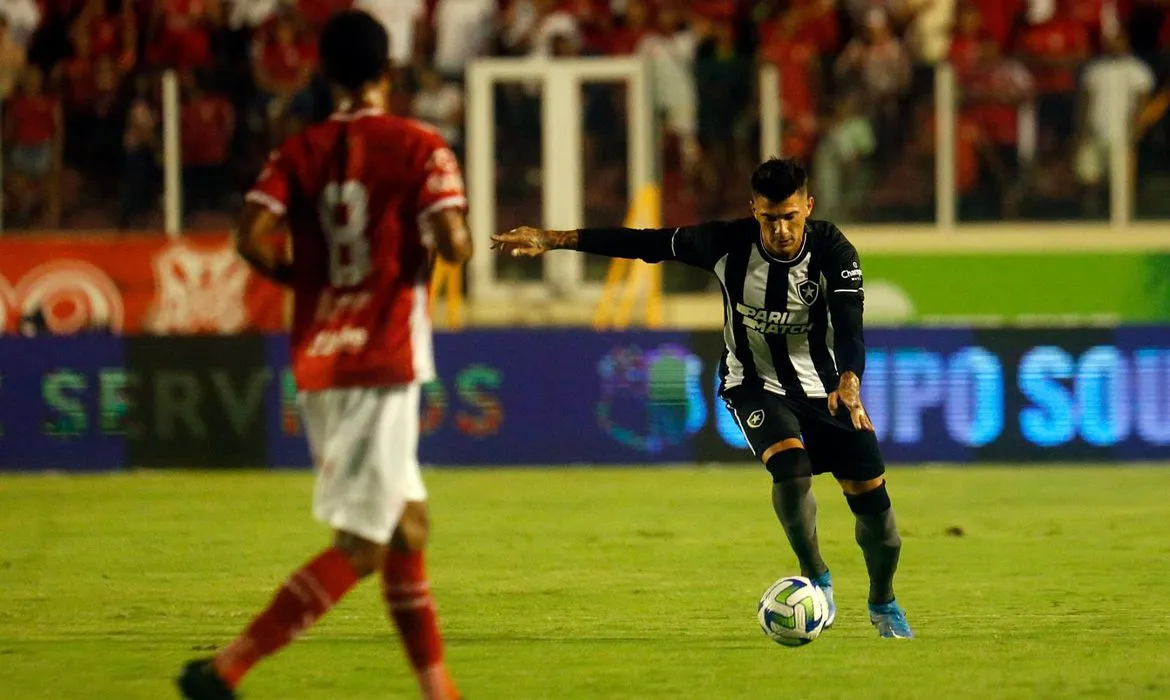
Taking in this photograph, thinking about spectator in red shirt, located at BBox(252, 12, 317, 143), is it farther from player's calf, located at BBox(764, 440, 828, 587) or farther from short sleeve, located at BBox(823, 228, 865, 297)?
player's calf, located at BBox(764, 440, 828, 587)

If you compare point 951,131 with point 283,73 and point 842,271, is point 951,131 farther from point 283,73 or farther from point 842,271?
point 842,271

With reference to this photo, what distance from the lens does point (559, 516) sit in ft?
41.0

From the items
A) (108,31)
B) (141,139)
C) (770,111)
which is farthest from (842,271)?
(108,31)

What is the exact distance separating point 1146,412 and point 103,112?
8.96m

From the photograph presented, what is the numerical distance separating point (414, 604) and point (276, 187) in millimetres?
1273

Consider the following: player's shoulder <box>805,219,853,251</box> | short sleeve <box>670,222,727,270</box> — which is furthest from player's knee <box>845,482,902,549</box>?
short sleeve <box>670,222,727,270</box>

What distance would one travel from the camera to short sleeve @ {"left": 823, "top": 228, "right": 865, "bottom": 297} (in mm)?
7875

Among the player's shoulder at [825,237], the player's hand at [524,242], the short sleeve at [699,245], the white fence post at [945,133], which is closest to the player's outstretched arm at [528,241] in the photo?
the player's hand at [524,242]

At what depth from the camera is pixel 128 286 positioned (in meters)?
17.6

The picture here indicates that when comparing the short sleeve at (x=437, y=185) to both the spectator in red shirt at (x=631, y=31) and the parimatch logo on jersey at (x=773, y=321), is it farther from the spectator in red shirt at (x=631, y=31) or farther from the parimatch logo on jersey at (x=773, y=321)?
the spectator in red shirt at (x=631, y=31)

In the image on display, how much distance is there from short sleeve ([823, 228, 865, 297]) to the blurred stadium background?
1.37 m

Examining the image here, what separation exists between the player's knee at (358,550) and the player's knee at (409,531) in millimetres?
68

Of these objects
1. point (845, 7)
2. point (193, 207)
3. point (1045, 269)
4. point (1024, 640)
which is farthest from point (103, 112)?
point (1024, 640)

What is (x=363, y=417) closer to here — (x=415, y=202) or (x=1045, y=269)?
(x=415, y=202)
